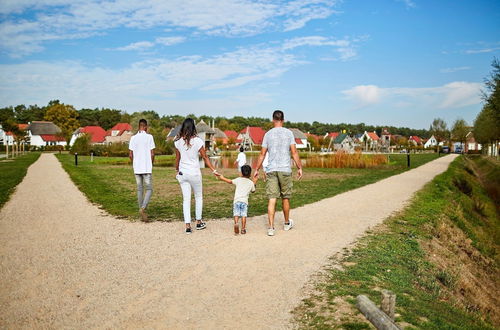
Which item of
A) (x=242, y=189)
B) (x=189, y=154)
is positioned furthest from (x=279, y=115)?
(x=189, y=154)

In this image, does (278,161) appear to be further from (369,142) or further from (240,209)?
(369,142)

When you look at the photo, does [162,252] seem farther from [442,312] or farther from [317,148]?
[317,148]

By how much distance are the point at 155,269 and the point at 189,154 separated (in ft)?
9.15

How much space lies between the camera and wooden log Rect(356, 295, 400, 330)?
3736 millimetres

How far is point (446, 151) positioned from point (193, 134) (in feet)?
298

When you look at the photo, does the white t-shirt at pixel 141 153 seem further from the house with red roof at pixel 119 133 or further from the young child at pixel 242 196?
the house with red roof at pixel 119 133

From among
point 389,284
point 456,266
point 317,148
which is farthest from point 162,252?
point 317,148

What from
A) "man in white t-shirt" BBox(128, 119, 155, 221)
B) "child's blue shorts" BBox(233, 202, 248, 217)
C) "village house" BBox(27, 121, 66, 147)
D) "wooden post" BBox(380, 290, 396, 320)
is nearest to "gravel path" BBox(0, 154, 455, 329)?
"child's blue shorts" BBox(233, 202, 248, 217)

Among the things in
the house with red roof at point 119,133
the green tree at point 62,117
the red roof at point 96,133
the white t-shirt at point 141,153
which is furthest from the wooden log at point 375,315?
the green tree at point 62,117

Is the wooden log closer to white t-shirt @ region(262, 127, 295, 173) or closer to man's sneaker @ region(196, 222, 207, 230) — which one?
white t-shirt @ region(262, 127, 295, 173)

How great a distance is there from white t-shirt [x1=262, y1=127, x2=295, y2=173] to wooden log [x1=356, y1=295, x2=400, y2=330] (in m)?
3.72

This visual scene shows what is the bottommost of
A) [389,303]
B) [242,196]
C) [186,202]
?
[389,303]

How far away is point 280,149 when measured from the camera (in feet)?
25.5

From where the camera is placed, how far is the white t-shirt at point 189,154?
7.89 m
